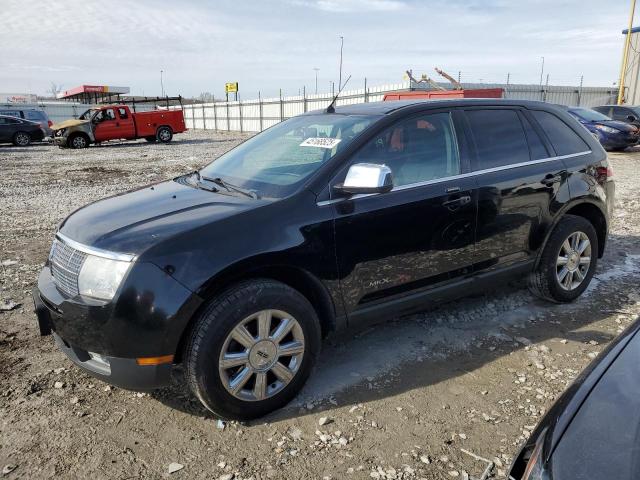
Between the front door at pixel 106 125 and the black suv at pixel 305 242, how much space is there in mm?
20414

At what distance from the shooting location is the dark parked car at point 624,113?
1628 cm

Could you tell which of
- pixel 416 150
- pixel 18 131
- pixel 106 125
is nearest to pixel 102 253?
pixel 416 150

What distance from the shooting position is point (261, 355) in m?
2.70

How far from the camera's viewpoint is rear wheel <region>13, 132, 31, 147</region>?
22.5 metres

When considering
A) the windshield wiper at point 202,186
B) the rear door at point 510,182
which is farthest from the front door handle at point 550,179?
the windshield wiper at point 202,186

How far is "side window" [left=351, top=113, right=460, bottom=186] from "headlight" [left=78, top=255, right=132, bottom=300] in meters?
1.48

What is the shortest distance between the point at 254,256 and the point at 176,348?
2.00 feet

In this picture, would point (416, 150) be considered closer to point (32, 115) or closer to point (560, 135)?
point (560, 135)

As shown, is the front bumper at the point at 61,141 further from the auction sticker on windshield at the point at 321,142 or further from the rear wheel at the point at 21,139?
the auction sticker on windshield at the point at 321,142

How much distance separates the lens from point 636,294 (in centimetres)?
450

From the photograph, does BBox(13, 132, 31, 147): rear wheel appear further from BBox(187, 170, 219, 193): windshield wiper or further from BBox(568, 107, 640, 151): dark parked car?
BBox(187, 170, 219, 193): windshield wiper

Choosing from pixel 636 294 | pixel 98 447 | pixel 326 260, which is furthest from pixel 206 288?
pixel 636 294

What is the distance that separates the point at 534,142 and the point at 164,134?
23.0m

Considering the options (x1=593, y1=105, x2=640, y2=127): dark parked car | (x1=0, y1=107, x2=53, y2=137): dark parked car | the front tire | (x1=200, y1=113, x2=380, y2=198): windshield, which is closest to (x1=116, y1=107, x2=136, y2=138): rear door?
(x1=0, y1=107, x2=53, y2=137): dark parked car
